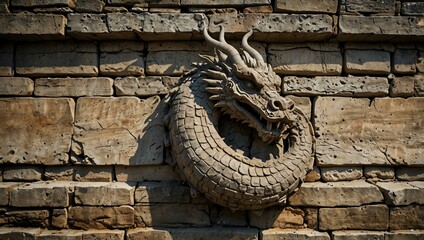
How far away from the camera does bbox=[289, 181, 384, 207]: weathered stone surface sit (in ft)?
11.4

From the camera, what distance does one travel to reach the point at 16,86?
3715mm

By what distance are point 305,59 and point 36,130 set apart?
3.45 meters

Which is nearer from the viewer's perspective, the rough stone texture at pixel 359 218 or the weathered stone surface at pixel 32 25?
the rough stone texture at pixel 359 218

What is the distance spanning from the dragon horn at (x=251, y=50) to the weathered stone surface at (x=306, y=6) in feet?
1.72

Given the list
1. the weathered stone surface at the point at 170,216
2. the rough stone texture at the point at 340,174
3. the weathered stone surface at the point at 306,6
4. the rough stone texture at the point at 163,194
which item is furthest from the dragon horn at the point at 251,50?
the weathered stone surface at the point at 170,216

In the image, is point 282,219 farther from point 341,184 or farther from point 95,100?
point 95,100

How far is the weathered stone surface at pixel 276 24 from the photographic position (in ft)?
11.8

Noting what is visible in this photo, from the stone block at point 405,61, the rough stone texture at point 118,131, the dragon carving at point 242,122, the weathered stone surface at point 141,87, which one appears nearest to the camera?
the dragon carving at point 242,122

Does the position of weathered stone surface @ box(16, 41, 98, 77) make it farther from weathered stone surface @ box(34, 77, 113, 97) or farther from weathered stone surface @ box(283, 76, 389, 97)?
weathered stone surface @ box(283, 76, 389, 97)

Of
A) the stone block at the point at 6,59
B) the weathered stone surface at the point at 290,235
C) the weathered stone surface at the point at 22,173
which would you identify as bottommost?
the weathered stone surface at the point at 290,235

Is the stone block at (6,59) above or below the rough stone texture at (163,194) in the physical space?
above

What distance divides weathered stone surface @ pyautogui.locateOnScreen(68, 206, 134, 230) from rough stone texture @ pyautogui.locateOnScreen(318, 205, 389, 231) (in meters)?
→ 2.28

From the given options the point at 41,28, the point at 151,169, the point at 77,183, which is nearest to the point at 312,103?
the point at 151,169

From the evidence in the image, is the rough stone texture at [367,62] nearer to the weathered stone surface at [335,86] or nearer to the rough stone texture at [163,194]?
the weathered stone surface at [335,86]
